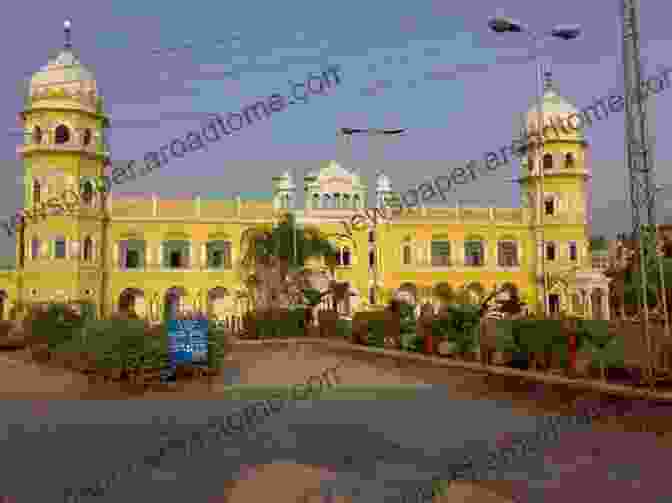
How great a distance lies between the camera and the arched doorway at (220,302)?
3750 cm

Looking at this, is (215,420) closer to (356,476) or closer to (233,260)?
(356,476)

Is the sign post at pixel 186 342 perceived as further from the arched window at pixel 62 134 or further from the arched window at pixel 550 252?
the arched window at pixel 550 252

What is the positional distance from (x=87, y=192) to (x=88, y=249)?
9.17ft

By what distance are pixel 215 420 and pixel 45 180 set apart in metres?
27.8

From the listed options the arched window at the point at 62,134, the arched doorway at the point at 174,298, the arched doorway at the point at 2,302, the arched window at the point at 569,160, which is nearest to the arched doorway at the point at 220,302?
the arched doorway at the point at 174,298

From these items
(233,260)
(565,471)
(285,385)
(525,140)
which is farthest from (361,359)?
(525,140)

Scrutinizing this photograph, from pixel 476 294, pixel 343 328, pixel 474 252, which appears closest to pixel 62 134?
pixel 343 328

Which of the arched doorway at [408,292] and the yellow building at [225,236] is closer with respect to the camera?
the yellow building at [225,236]

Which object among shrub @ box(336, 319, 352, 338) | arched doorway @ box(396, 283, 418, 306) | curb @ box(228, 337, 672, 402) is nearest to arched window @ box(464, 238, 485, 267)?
arched doorway @ box(396, 283, 418, 306)

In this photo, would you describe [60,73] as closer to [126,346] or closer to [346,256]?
[346,256]

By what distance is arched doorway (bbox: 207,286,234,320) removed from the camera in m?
37.5

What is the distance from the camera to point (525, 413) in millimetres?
9281

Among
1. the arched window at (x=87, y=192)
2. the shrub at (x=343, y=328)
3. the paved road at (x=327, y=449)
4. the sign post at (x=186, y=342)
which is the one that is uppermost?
the arched window at (x=87, y=192)

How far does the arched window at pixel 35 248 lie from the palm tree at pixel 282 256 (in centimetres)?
943
